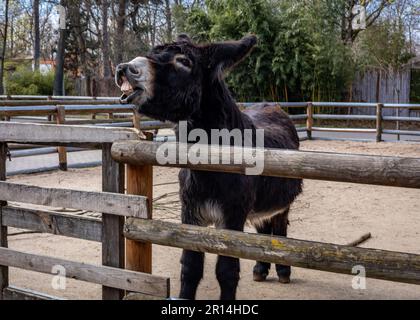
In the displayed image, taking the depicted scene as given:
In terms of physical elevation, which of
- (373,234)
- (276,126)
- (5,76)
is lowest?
(373,234)

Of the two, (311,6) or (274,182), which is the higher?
(311,6)

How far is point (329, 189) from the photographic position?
27.1 feet

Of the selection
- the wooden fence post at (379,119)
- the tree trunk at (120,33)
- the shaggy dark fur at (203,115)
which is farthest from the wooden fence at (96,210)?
the tree trunk at (120,33)

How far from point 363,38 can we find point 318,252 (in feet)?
65.6

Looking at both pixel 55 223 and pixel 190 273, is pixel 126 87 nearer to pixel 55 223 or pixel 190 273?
pixel 55 223

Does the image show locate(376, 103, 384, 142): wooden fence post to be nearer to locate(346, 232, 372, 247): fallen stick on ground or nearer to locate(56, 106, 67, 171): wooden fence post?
locate(56, 106, 67, 171): wooden fence post

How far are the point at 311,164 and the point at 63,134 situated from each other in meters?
1.49

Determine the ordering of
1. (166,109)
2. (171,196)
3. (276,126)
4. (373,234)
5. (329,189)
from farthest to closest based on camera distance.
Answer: (329,189) → (171,196) → (373,234) → (276,126) → (166,109)

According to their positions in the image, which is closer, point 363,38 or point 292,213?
point 292,213

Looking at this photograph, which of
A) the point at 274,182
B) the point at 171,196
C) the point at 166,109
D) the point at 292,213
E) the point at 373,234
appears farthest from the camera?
the point at 171,196

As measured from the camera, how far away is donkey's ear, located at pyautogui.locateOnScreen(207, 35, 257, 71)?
3.38m

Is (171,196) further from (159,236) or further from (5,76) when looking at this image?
(5,76)

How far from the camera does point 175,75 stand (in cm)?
321

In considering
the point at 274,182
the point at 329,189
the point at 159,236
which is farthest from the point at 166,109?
the point at 329,189
